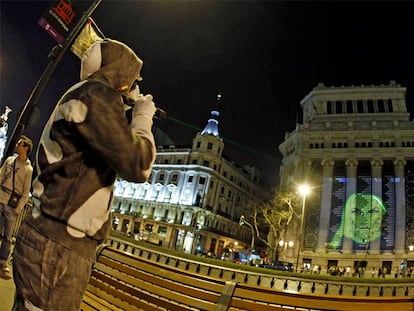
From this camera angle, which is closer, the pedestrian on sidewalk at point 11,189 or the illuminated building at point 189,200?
the pedestrian on sidewalk at point 11,189

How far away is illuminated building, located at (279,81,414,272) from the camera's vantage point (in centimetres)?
3903

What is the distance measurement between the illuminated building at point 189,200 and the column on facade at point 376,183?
23.8 metres

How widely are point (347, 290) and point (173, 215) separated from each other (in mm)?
44959

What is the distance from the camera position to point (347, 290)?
754cm

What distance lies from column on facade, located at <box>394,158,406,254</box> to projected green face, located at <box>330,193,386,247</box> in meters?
1.87

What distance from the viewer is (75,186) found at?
1.51m

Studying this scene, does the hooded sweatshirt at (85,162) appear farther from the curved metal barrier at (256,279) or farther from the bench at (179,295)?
the curved metal barrier at (256,279)

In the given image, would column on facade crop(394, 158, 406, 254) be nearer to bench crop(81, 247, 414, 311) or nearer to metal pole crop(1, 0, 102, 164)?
bench crop(81, 247, 414, 311)

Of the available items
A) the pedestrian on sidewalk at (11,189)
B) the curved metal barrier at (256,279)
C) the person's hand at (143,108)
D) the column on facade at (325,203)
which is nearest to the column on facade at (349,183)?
the column on facade at (325,203)

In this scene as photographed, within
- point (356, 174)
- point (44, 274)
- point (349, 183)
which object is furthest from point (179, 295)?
point (356, 174)

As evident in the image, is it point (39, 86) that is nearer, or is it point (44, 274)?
point (44, 274)

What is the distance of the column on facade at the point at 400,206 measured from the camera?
125ft

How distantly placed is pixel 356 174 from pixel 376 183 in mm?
2895

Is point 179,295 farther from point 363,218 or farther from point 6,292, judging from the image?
point 363,218
